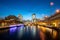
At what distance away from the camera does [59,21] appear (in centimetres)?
6788
